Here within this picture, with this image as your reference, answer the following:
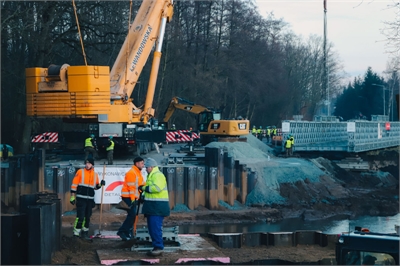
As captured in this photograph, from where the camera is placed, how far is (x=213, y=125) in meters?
37.1

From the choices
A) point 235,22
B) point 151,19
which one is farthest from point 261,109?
point 151,19

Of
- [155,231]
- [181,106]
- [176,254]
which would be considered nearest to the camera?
[155,231]

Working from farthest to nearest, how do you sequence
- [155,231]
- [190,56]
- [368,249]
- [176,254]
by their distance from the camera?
[190,56]
[176,254]
[155,231]
[368,249]

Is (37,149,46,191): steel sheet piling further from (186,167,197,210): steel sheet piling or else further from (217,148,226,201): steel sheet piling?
(217,148,226,201): steel sheet piling

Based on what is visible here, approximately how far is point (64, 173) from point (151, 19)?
800 cm

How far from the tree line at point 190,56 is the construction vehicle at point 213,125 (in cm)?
381

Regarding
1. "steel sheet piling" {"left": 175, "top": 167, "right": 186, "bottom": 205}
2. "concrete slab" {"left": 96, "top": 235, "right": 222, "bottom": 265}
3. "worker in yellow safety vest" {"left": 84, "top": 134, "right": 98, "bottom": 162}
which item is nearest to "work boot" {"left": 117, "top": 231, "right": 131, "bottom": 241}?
"concrete slab" {"left": 96, "top": 235, "right": 222, "bottom": 265}

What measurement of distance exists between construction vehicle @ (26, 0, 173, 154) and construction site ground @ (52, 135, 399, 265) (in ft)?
6.11

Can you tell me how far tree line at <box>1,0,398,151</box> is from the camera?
3114cm

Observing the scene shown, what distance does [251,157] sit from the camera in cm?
3312

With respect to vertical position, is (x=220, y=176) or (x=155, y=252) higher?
(x=220, y=176)

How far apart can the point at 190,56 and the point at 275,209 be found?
3077 centimetres

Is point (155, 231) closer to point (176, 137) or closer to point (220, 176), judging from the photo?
point (220, 176)

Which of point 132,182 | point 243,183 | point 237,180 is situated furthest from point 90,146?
point 132,182
